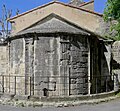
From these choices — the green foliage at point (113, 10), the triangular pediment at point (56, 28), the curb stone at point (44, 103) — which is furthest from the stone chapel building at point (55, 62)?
the curb stone at point (44, 103)

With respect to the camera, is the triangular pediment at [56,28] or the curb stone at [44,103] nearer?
the curb stone at [44,103]

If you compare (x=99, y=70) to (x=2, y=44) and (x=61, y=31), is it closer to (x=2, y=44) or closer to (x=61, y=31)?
(x=61, y=31)

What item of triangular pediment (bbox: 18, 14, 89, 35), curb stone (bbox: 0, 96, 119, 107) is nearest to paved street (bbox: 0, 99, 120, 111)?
curb stone (bbox: 0, 96, 119, 107)

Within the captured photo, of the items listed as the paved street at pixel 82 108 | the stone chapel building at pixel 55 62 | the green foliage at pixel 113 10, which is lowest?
the paved street at pixel 82 108

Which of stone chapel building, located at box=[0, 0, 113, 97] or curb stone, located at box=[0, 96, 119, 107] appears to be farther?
stone chapel building, located at box=[0, 0, 113, 97]

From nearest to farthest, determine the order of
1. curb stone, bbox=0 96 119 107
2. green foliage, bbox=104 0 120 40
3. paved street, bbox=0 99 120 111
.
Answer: paved street, bbox=0 99 120 111 → curb stone, bbox=0 96 119 107 → green foliage, bbox=104 0 120 40

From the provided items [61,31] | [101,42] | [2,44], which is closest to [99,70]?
[101,42]

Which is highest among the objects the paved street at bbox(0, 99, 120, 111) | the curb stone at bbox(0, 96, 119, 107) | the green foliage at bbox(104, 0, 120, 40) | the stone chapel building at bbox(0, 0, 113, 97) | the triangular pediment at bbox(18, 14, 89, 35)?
the green foliage at bbox(104, 0, 120, 40)

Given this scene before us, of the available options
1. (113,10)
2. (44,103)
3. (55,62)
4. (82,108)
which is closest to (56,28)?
(55,62)

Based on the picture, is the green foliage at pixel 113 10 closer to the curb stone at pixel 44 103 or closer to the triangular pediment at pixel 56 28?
the triangular pediment at pixel 56 28

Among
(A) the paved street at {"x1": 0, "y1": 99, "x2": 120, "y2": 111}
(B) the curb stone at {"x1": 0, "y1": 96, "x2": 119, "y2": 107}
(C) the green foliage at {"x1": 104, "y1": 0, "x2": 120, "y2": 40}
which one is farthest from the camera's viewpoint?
(C) the green foliage at {"x1": 104, "y1": 0, "x2": 120, "y2": 40}

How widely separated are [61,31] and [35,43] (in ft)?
5.73

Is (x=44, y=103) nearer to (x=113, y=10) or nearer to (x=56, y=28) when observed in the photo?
(x=56, y=28)

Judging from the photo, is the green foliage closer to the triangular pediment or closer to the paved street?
the triangular pediment
